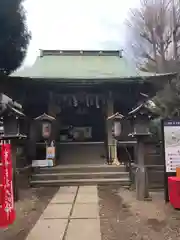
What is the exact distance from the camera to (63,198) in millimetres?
7902

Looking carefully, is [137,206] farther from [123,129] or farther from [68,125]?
[68,125]

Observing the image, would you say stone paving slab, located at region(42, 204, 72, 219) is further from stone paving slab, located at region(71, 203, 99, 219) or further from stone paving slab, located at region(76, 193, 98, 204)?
stone paving slab, located at region(76, 193, 98, 204)

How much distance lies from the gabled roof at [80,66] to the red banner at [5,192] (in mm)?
8423

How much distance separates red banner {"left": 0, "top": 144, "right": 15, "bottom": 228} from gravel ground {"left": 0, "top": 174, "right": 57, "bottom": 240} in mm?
968

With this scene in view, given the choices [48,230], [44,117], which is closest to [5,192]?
[48,230]

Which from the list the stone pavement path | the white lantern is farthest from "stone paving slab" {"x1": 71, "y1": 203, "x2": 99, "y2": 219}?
the white lantern

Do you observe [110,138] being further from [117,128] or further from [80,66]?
[80,66]

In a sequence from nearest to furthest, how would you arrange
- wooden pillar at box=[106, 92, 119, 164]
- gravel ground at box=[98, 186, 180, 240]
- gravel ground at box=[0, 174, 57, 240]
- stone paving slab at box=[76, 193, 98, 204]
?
1. gravel ground at box=[98, 186, 180, 240]
2. gravel ground at box=[0, 174, 57, 240]
3. stone paving slab at box=[76, 193, 98, 204]
4. wooden pillar at box=[106, 92, 119, 164]

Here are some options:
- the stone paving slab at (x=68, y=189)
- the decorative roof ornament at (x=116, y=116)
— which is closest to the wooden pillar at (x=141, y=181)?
the stone paving slab at (x=68, y=189)

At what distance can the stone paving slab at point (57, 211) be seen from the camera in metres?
5.93

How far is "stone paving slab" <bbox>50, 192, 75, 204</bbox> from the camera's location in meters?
7.51

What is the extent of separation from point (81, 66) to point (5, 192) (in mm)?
12541

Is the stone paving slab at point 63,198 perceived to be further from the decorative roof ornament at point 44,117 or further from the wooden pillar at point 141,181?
the decorative roof ornament at point 44,117

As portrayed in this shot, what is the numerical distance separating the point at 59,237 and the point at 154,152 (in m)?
6.31
